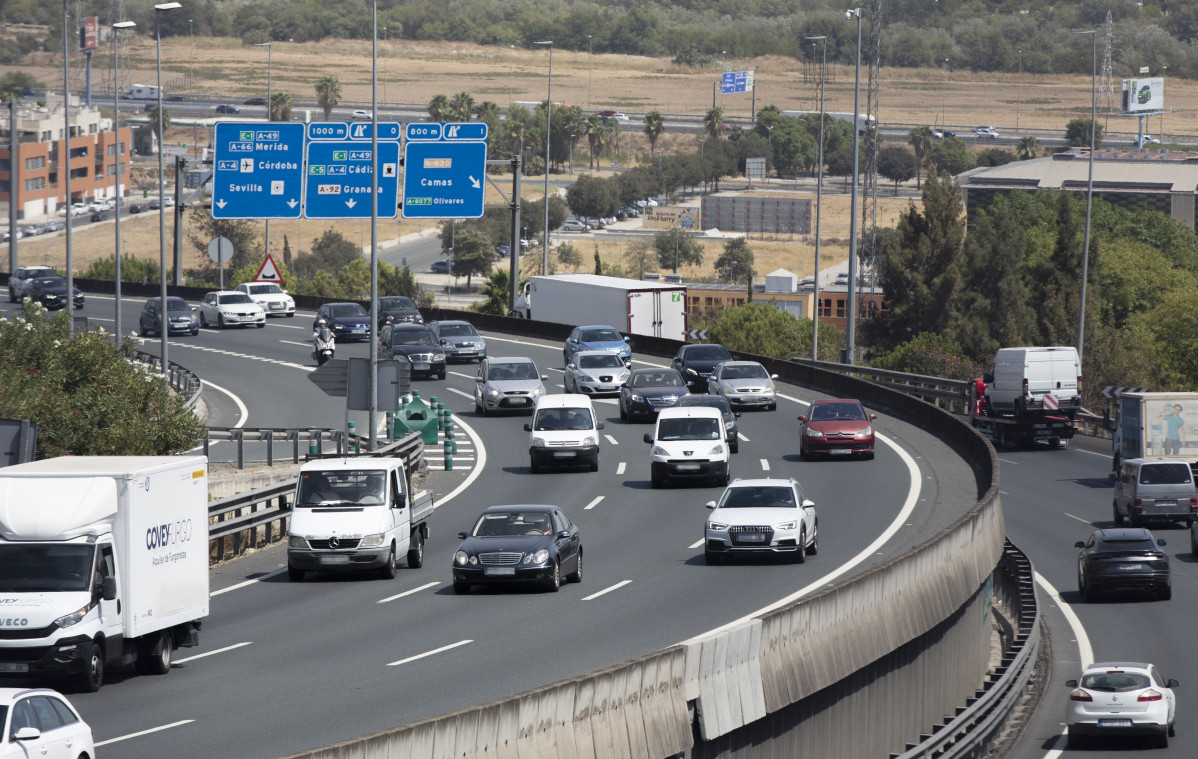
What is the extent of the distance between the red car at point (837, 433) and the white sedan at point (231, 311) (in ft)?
114

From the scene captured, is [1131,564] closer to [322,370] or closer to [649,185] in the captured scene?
[322,370]

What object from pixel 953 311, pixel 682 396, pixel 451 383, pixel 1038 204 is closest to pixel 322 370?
pixel 682 396

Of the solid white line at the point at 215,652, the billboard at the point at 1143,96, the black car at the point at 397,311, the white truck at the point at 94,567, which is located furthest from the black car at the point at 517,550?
the billboard at the point at 1143,96

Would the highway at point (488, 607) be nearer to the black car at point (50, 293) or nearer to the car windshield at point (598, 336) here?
the car windshield at point (598, 336)

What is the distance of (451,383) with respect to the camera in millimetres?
53812

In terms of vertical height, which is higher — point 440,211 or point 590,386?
point 440,211

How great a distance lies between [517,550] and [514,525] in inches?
27.2

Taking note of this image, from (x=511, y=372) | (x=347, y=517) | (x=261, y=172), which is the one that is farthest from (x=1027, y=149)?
(x=347, y=517)

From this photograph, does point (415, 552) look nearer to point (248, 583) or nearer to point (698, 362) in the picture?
point (248, 583)

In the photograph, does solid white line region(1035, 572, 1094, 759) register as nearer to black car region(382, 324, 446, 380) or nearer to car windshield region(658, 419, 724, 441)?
car windshield region(658, 419, 724, 441)

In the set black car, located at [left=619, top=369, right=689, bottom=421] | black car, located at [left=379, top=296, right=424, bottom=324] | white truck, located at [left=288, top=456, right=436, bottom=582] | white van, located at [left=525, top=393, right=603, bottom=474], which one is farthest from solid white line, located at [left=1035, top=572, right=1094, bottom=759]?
black car, located at [left=379, top=296, right=424, bottom=324]

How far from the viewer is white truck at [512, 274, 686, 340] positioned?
6206 cm

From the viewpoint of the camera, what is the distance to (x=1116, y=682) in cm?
2534

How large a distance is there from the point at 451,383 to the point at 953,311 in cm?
4713
